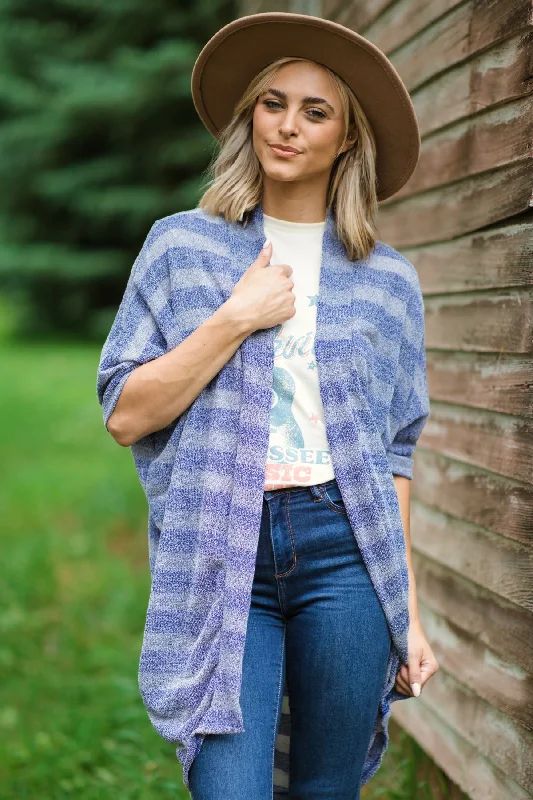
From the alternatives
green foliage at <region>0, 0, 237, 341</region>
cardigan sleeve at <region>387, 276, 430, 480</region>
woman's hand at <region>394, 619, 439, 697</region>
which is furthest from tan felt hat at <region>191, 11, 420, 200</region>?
green foliage at <region>0, 0, 237, 341</region>

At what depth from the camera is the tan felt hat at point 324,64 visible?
215cm

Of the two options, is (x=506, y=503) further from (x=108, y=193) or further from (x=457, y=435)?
(x=108, y=193)

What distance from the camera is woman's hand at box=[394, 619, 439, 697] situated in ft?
7.27

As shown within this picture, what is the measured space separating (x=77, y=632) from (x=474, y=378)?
2.82 m

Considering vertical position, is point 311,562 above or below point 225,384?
→ below

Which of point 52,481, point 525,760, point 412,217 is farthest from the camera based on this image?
point 52,481

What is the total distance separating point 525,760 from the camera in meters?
2.47

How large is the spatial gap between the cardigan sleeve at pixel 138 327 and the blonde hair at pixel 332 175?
0.67 feet

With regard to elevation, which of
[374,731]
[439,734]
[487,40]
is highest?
[487,40]

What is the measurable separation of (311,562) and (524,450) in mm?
775

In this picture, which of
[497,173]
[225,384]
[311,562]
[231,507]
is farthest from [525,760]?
[497,173]

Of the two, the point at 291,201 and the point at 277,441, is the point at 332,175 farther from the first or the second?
the point at 277,441

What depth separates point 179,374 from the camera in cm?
198

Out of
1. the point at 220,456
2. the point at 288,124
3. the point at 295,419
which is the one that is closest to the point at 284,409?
the point at 295,419
